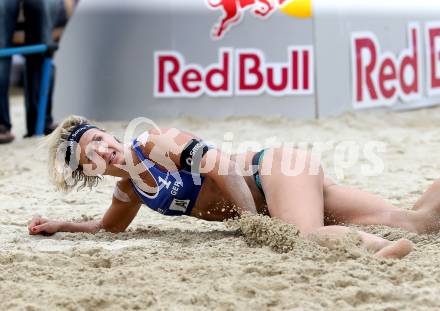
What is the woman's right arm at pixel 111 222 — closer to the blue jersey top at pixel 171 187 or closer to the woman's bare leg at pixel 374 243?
the blue jersey top at pixel 171 187

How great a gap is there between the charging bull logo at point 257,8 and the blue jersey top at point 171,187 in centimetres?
349

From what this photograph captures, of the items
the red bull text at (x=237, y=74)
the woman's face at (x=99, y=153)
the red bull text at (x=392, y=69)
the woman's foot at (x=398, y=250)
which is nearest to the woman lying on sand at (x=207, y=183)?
the woman's face at (x=99, y=153)

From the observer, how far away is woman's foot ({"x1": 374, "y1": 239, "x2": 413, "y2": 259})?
2.74 metres

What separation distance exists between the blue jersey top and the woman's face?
85 millimetres

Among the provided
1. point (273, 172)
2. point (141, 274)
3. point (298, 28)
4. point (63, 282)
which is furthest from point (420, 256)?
point (298, 28)

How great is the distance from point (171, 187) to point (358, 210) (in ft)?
2.49

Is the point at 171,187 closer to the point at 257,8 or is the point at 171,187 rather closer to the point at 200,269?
the point at 200,269

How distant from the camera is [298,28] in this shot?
6.60 metres

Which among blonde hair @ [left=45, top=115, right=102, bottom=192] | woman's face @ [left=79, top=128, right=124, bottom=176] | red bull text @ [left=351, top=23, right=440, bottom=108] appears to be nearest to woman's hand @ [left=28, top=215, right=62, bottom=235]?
blonde hair @ [left=45, top=115, right=102, bottom=192]

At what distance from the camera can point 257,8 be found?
657cm

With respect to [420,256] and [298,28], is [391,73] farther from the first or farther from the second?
[420,256]

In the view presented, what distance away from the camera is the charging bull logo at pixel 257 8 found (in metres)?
6.55

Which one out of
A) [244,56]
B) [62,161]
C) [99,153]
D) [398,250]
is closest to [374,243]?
[398,250]

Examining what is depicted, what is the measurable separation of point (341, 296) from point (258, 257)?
0.46 meters
